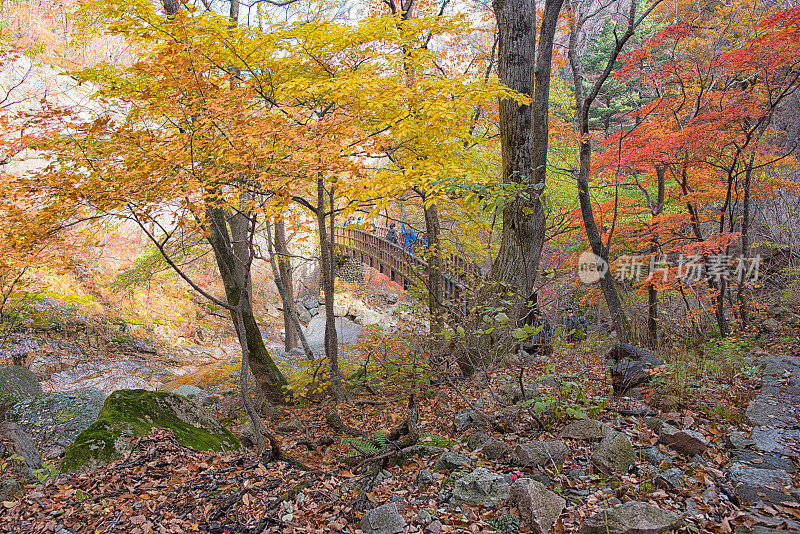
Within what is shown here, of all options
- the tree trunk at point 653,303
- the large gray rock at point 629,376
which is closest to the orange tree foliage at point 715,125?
the tree trunk at point 653,303

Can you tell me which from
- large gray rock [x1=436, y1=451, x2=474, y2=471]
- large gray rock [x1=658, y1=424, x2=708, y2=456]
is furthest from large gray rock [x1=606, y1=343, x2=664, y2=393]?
large gray rock [x1=436, y1=451, x2=474, y2=471]

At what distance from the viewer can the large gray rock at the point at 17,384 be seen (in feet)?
17.1

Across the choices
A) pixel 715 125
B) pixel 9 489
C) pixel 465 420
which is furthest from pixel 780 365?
pixel 9 489

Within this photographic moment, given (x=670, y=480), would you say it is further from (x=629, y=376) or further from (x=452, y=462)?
(x=629, y=376)

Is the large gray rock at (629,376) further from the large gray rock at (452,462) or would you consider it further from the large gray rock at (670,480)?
the large gray rock at (452,462)

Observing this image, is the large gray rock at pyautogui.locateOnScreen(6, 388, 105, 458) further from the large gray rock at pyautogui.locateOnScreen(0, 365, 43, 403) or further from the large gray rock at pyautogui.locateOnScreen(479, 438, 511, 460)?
the large gray rock at pyautogui.locateOnScreen(479, 438, 511, 460)

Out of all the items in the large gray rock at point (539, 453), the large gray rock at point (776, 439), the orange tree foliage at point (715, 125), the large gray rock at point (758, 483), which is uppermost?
the orange tree foliage at point (715, 125)

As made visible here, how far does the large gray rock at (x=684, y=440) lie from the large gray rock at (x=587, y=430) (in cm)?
34

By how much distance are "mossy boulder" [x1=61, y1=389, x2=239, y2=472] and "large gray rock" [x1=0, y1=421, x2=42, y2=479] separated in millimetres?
275

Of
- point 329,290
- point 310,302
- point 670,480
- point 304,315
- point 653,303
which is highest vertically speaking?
point 329,290

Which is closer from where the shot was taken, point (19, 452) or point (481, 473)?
point (481, 473)

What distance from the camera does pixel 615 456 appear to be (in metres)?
2.79

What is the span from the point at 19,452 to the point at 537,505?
4.07 meters

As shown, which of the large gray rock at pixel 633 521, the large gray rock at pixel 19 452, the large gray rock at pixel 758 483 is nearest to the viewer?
the large gray rock at pixel 633 521
